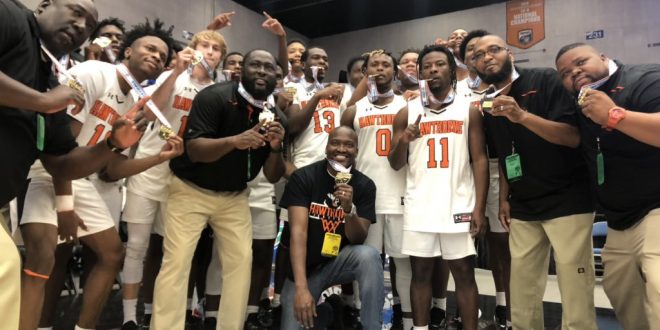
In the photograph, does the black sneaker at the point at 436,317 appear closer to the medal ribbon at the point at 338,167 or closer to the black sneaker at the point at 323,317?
the black sneaker at the point at 323,317

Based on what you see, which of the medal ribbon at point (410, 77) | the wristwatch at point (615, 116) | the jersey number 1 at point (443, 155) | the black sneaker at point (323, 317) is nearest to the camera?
the wristwatch at point (615, 116)

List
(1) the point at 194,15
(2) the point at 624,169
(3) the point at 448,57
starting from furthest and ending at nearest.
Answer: (1) the point at 194,15 < (3) the point at 448,57 < (2) the point at 624,169

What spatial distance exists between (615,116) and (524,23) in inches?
392

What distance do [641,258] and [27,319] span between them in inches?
137

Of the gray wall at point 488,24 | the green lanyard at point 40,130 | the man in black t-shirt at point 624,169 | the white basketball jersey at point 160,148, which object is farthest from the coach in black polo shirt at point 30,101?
the gray wall at point 488,24

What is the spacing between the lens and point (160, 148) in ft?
12.3

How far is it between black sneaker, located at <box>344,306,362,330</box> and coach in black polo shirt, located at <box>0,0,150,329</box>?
2.51 metres

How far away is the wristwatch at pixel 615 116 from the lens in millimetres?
2268

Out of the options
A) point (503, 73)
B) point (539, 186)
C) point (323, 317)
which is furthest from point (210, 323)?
point (503, 73)

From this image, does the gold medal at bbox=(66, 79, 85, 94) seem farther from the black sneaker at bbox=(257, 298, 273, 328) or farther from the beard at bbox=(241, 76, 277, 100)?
the black sneaker at bbox=(257, 298, 273, 328)

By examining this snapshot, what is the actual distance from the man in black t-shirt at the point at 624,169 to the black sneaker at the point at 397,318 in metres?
1.70

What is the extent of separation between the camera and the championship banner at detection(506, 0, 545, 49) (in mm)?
10953

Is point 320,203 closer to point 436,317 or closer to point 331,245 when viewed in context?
point 331,245

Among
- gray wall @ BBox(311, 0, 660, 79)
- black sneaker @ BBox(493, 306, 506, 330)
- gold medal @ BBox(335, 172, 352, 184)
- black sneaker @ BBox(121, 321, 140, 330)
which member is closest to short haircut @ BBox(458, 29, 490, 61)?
gold medal @ BBox(335, 172, 352, 184)
